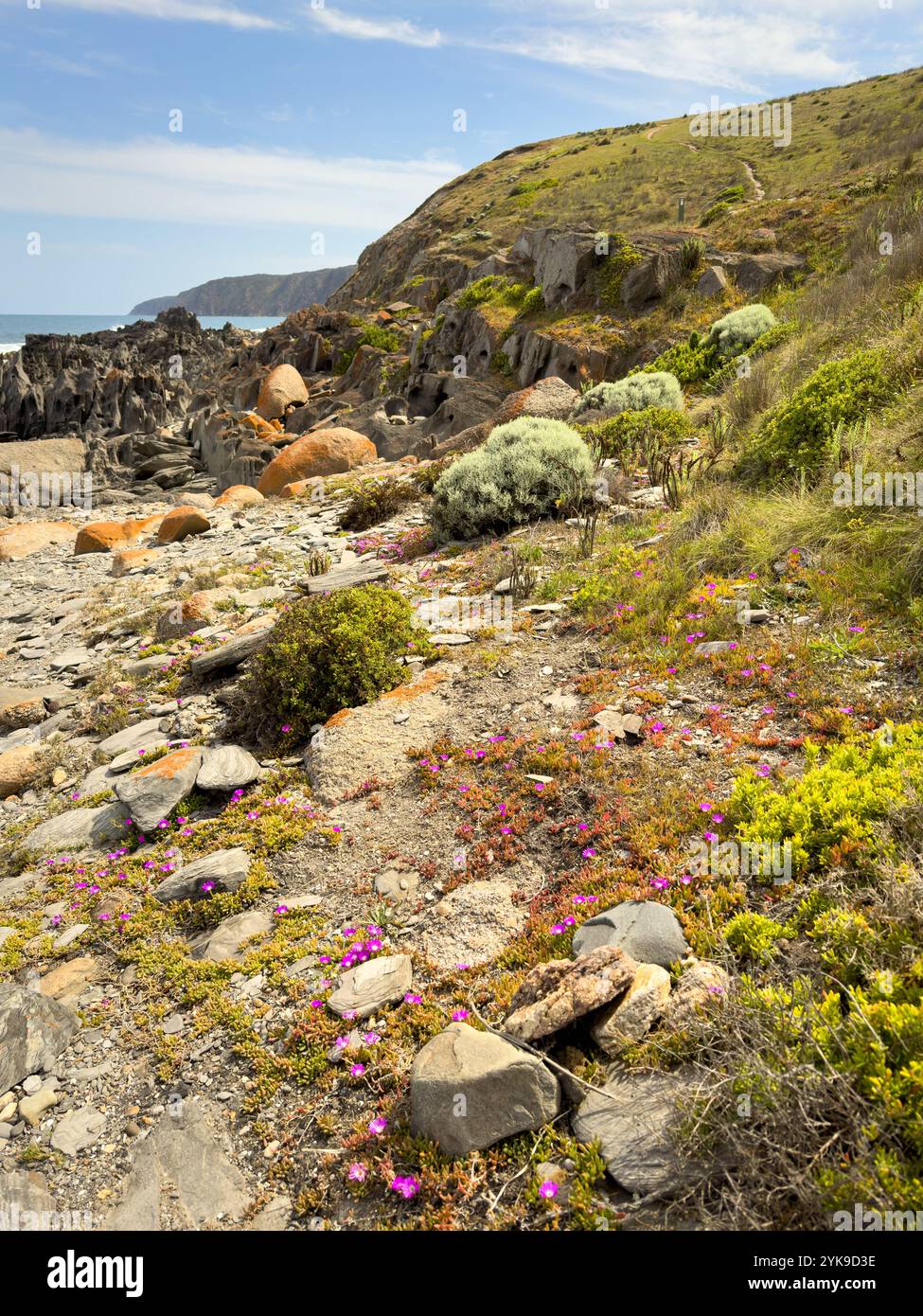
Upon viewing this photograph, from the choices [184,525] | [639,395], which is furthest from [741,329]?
[184,525]

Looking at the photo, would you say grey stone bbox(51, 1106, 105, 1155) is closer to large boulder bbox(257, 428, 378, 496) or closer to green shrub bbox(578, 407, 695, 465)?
green shrub bbox(578, 407, 695, 465)

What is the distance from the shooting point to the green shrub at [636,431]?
519 inches

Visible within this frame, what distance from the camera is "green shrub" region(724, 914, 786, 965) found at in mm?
3184

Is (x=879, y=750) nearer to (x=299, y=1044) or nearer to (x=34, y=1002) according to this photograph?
(x=299, y=1044)

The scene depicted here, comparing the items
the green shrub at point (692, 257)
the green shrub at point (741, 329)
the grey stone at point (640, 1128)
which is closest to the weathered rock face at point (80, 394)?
the green shrub at point (692, 257)

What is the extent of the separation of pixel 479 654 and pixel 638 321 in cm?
1852

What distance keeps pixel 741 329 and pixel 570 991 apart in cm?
1731

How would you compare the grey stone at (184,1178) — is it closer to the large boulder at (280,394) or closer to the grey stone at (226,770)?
the grey stone at (226,770)

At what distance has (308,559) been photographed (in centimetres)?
1291

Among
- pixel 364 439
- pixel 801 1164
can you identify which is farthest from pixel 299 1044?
pixel 364 439

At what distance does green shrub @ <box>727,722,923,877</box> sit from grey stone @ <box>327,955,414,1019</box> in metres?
2.04

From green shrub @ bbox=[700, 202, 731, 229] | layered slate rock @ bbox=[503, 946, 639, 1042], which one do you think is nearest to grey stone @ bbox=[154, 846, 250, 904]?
layered slate rock @ bbox=[503, 946, 639, 1042]

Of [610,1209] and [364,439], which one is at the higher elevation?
[364,439]

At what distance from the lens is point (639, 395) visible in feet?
51.0
